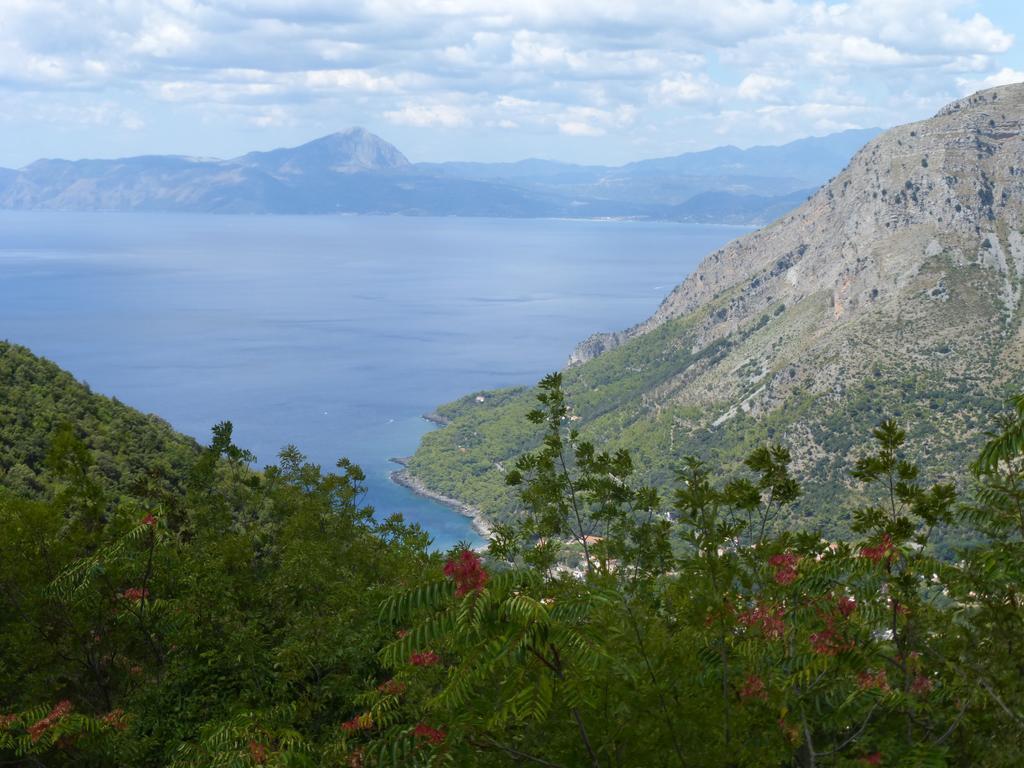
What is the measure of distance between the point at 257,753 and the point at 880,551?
27.4 feet

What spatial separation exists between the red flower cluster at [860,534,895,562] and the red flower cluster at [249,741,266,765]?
8138 millimetres

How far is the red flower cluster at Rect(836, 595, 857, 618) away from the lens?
13.2 meters

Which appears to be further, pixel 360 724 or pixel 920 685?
pixel 360 724

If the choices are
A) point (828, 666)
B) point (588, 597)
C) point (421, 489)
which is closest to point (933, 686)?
point (828, 666)

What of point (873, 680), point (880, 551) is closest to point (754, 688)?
point (873, 680)

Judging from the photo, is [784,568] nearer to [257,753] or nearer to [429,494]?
[257,753]

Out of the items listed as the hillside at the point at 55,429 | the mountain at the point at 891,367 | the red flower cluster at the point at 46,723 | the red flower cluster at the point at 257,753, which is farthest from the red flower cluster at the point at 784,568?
the mountain at the point at 891,367

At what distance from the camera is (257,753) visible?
10.8 meters

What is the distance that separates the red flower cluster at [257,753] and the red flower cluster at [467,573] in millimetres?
3910

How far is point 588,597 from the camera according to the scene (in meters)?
9.24

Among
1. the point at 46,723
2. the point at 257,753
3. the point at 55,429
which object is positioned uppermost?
the point at 257,753

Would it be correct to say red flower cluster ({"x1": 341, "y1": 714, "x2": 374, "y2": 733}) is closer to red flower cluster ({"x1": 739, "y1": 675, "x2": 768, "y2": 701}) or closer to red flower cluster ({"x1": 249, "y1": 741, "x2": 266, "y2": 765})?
red flower cluster ({"x1": 249, "y1": 741, "x2": 266, "y2": 765})

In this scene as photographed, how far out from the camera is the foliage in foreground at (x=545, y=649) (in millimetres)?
9734

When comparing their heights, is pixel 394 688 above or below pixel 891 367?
above
